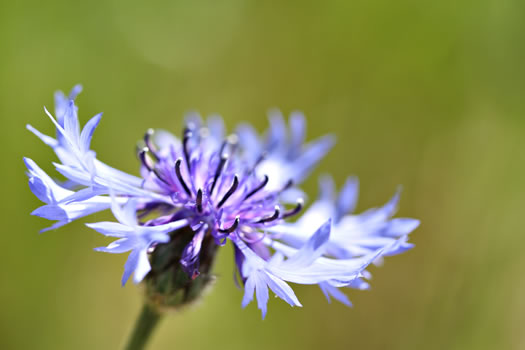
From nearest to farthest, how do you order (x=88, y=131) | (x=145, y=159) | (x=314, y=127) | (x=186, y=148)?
1. (x=88, y=131)
2. (x=145, y=159)
3. (x=186, y=148)
4. (x=314, y=127)

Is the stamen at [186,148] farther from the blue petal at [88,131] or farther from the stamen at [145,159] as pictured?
the blue petal at [88,131]

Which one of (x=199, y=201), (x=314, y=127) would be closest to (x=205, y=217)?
(x=199, y=201)

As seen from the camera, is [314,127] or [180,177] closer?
[180,177]

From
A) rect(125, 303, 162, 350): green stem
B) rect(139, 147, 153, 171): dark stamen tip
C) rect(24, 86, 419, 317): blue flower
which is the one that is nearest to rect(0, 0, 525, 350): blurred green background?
rect(125, 303, 162, 350): green stem

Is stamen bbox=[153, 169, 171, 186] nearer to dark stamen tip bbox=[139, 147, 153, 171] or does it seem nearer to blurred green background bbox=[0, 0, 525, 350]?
dark stamen tip bbox=[139, 147, 153, 171]

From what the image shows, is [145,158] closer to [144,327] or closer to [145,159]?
[145,159]

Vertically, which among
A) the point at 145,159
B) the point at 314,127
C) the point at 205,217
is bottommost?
the point at 205,217

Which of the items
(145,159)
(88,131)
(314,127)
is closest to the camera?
(88,131)
